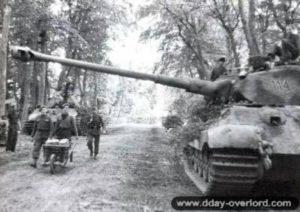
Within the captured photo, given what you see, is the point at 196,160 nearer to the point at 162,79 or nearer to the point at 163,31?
the point at 162,79

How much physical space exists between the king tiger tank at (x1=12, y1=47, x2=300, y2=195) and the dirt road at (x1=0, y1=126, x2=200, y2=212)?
2.53 feet

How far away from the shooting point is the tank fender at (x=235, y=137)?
6.27m

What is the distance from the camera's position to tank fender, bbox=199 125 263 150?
247 inches

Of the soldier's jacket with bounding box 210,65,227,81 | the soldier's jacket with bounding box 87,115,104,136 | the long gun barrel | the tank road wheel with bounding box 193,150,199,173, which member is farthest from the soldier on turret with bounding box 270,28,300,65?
the soldier's jacket with bounding box 87,115,104,136

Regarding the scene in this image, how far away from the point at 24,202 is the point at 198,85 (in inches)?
151

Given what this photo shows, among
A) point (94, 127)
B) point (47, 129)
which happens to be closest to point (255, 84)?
point (47, 129)

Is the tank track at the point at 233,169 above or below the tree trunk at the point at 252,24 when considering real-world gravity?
below

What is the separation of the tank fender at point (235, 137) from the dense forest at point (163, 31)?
8.09 metres

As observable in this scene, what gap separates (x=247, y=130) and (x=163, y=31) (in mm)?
18333

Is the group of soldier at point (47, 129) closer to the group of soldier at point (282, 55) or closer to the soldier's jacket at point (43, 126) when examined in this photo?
the soldier's jacket at point (43, 126)

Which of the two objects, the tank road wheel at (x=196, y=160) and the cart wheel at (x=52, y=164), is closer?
the tank road wheel at (x=196, y=160)

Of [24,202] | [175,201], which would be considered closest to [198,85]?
[175,201]

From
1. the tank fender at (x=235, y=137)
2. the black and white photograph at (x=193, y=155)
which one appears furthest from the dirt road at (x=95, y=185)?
the tank fender at (x=235, y=137)

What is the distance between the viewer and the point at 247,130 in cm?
642
